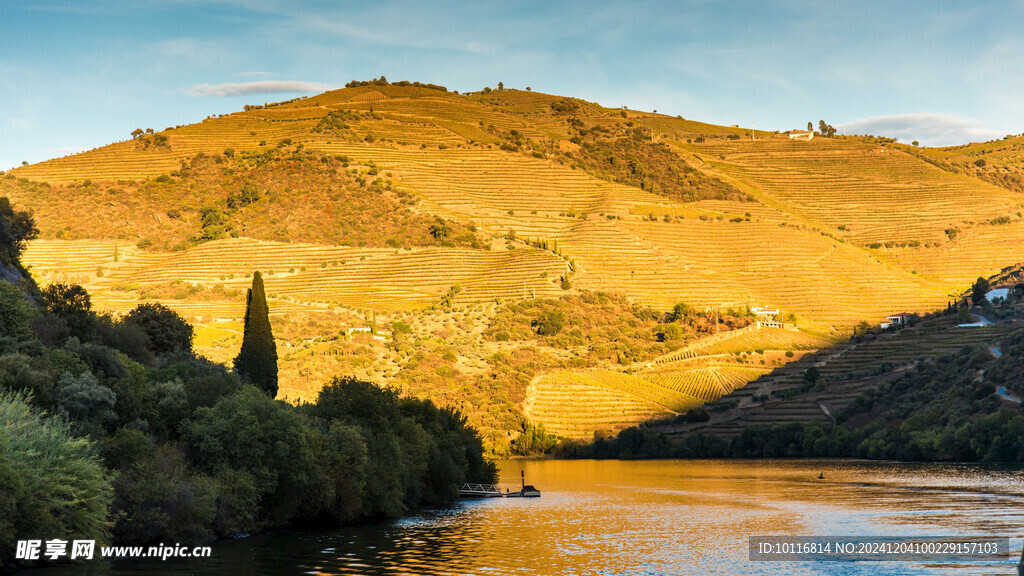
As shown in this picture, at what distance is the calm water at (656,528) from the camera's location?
36.3m

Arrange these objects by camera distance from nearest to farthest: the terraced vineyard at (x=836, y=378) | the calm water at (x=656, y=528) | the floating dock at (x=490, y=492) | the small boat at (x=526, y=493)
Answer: the calm water at (x=656, y=528), the small boat at (x=526, y=493), the floating dock at (x=490, y=492), the terraced vineyard at (x=836, y=378)

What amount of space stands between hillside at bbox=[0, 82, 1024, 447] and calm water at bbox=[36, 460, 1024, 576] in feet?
130

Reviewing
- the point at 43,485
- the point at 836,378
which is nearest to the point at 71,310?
the point at 43,485

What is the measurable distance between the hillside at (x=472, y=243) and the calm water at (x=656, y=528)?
39.7 metres

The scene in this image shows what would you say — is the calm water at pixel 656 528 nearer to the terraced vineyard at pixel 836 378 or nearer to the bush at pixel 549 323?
the terraced vineyard at pixel 836 378

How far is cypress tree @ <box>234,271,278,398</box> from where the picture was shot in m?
63.5

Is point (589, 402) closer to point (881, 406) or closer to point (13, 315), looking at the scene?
point (881, 406)

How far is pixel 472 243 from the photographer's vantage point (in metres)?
150

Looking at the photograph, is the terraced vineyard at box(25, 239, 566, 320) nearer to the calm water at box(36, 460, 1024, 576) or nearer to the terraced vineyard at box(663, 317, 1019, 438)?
the terraced vineyard at box(663, 317, 1019, 438)

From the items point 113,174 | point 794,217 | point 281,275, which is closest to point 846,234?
point 794,217

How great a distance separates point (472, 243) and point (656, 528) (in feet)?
341

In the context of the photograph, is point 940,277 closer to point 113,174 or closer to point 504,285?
point 504,285

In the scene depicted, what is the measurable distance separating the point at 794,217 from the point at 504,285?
218 ft

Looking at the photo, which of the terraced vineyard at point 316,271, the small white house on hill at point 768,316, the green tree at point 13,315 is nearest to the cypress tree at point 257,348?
the green tree at point 13,315
